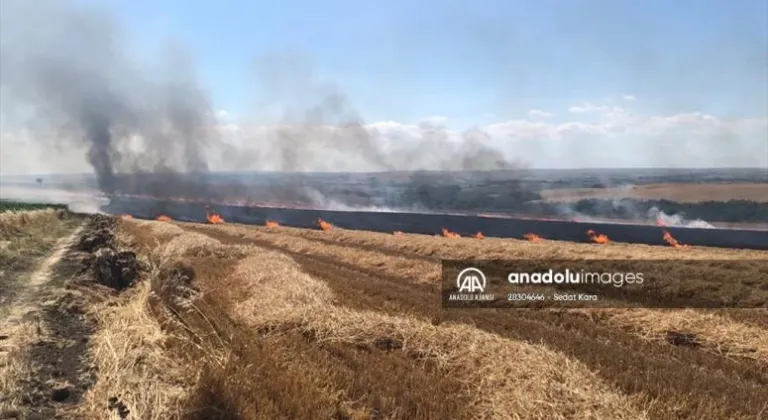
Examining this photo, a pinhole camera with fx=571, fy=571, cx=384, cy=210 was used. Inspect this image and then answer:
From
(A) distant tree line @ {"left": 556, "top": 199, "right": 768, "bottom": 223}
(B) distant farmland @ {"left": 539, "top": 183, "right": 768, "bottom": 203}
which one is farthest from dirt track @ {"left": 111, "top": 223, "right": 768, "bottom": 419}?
(B) distant farmland @ {"left": 539, "top": 183, "right": 768, "bottom": 203}

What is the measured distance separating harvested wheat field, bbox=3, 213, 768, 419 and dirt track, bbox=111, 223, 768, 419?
0.04m

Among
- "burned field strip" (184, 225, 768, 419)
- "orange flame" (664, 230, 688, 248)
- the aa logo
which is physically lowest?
"orange flame" (664, 230, 688, 248)

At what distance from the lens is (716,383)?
8867 millimetres

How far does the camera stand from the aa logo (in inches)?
714

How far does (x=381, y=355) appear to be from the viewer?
970 cm

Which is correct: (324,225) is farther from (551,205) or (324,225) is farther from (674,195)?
(674,195)

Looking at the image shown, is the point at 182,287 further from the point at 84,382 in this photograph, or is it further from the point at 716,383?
the point at 716,383

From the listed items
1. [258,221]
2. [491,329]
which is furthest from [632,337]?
[258,221]

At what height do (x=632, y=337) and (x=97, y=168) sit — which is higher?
(x=97, y=168)

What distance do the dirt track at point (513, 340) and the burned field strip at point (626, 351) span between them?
0.02 meters

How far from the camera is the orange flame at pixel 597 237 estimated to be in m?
35.0

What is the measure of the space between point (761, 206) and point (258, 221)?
50.4 meters

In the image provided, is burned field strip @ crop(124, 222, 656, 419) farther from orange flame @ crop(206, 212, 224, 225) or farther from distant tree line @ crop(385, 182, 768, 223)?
distant tree line @ crop(385, 182, 768, 223)

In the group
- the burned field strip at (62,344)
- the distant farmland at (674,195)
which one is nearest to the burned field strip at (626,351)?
the burned field strip at (62,344)
